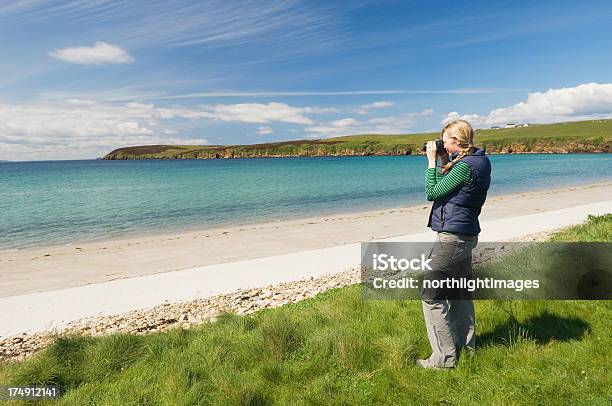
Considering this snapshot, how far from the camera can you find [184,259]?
1397 cm

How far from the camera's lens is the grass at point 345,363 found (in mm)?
3688

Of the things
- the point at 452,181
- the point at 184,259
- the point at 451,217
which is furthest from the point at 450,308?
the point at 184,259

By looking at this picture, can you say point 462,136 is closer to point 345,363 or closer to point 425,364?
point 425,364

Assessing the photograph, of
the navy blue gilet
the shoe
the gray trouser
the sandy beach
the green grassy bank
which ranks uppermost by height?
the green grassy bank

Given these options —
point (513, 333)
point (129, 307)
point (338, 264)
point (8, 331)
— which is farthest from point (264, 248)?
point (513, 333)

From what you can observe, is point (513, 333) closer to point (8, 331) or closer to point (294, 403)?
point (294, 403)

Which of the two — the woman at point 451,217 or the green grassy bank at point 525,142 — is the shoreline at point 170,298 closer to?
the woman at point 451,217

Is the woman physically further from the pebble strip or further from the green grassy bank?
the green grassy bank

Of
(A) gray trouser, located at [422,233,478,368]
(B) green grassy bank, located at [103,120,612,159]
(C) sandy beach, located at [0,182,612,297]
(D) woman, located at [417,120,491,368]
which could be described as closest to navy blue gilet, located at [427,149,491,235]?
(D) woman, located at [417,120,491,368]

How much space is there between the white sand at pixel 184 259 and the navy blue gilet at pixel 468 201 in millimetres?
6795

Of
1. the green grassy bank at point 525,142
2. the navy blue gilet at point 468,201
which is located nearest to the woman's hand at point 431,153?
the navy blue gilet at point 468,201

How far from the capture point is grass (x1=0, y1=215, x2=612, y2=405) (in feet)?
12.1

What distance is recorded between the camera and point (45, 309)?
28.5ft

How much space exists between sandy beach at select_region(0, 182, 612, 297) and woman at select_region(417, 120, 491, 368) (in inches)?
396
